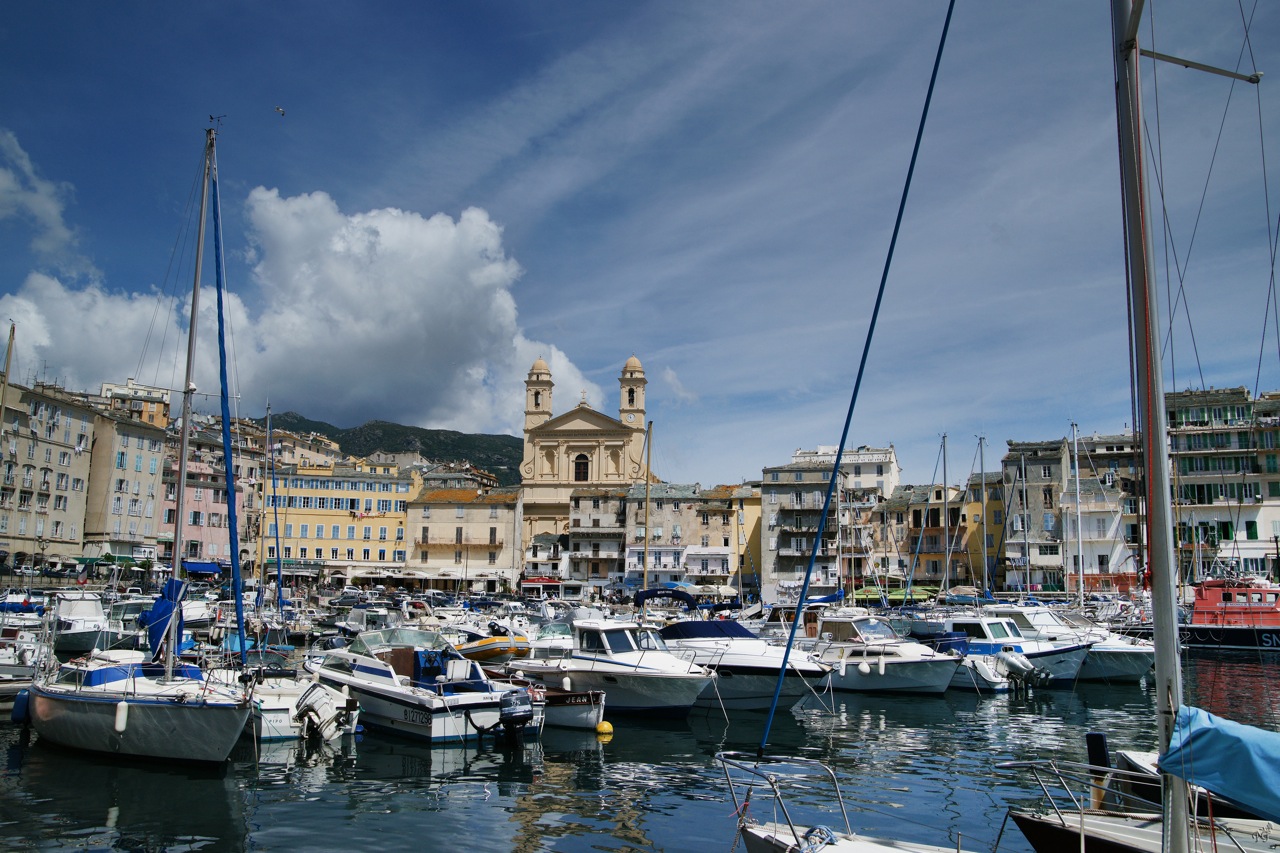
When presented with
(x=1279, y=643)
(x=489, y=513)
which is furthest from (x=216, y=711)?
(x=489, y=513)

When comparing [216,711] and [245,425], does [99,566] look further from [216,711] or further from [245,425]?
[216,711]

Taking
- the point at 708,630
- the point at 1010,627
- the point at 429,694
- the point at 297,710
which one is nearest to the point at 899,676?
the point at 708,630

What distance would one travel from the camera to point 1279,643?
46469 millimetres

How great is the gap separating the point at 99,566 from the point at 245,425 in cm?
4269

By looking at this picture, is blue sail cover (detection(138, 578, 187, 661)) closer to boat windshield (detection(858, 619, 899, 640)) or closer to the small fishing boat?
the small fishing boat

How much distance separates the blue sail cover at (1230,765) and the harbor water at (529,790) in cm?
494

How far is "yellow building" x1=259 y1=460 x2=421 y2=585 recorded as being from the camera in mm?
98125

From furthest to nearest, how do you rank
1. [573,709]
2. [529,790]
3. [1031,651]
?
[1031,651], [573,709], [529,790]

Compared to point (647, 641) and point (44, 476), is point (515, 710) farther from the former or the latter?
point (44, 476)

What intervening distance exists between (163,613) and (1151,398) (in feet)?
67.8

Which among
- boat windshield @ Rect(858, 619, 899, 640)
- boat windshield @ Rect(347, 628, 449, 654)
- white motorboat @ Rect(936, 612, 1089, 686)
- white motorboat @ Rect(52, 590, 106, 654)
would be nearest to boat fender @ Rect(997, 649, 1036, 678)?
white motorboat @ Rect(936, 612, 1089, 686)

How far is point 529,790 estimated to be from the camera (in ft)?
58.9

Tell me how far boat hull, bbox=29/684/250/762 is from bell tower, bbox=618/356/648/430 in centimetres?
9162

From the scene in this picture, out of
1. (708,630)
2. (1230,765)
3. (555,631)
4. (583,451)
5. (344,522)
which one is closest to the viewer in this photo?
(1230,765)
